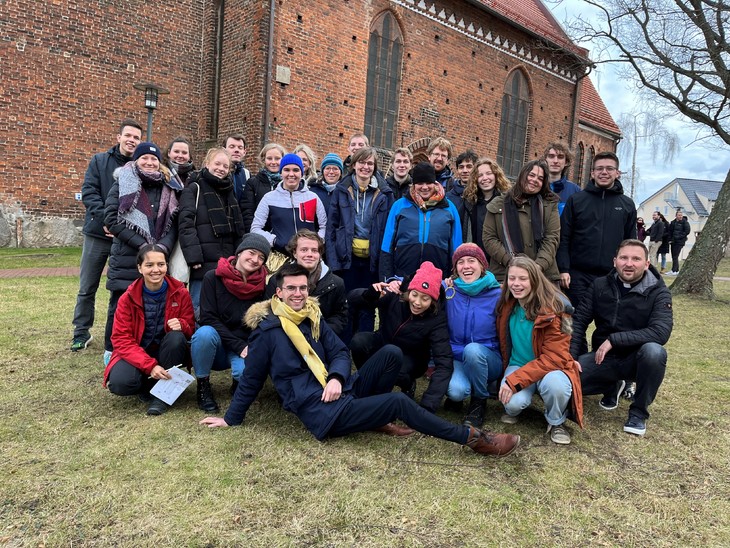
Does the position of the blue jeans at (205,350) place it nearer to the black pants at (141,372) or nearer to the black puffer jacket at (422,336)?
the black pants at (141,372)

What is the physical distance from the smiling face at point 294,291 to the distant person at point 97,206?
2.33 m

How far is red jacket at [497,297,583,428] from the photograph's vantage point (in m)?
3.38

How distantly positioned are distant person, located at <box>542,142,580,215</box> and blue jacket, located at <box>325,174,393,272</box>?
161 cm

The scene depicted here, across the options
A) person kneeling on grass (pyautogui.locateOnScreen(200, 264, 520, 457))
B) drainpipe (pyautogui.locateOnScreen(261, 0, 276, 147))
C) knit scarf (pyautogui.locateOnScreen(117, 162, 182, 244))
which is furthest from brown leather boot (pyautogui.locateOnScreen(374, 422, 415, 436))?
drainpipe (pyautogui.locateOnScreen(261, 0, 276, 147))

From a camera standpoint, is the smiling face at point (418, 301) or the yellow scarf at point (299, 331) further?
the smiling face at point (418, 301)

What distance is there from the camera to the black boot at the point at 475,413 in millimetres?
3561

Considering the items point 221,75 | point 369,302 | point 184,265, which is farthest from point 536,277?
point 221,75

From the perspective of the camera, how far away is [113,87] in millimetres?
12172

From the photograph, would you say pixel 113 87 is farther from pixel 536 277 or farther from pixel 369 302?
pixel 536 277

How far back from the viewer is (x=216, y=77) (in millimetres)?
12828

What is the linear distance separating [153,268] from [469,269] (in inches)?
89.0

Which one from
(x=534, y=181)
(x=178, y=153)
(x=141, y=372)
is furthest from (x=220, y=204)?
(x=534, y=181)

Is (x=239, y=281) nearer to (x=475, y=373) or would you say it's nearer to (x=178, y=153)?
(x=178, y=153)

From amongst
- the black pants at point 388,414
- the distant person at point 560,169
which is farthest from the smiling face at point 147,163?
the distant person at point 560,169
